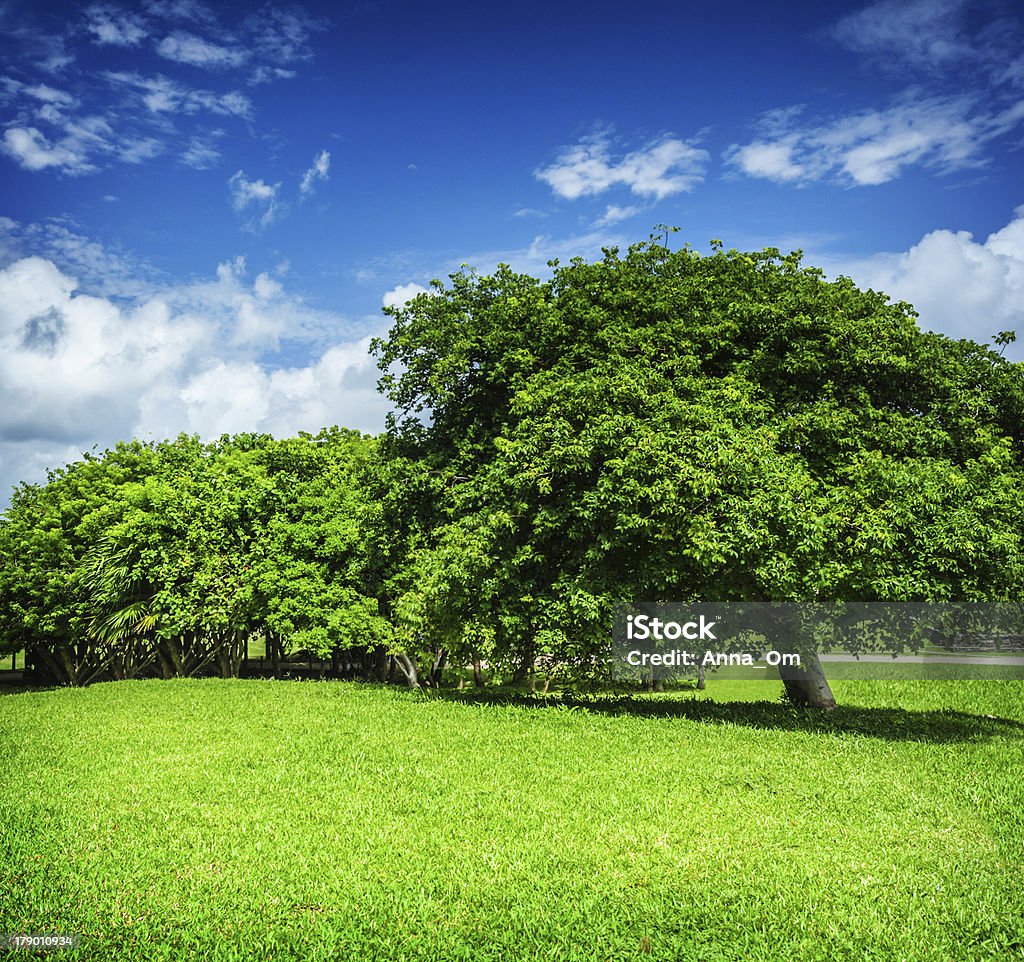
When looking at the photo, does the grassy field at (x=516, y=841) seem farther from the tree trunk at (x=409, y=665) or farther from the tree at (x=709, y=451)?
the tree trunk at (x=409, y=665)

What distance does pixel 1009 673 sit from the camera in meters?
25.5

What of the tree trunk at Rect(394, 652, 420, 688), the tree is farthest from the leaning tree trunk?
the tree trunk at Rect(394, 652, 420, 688)

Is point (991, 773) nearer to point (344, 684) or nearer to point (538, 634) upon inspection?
point (538, 634)

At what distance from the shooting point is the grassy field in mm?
5797

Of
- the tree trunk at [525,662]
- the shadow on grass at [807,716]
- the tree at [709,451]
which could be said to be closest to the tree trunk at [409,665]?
the shadow on grass at [807,716]

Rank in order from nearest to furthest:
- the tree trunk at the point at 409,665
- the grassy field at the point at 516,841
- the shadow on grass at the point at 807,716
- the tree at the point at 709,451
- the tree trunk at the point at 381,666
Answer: the grassy field at the point at 516,841
the tree at the point at 709,451
the shadow on grass at the point at 807,716
the tree trunk at the point at 409,665
the tree trunk at the point at 381,666

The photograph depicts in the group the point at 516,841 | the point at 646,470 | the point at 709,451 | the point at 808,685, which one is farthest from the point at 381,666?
the point at 516,841

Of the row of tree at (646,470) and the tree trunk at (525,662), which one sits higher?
the row of tree at (646,470)

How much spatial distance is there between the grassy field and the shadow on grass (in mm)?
334

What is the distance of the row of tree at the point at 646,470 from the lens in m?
14.0

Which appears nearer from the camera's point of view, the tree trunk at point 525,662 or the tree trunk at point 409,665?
the tree trunk at point 525,662

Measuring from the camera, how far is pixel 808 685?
1878cm

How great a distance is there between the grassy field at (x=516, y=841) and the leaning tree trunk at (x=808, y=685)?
3917 mm

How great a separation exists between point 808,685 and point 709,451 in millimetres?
7884
